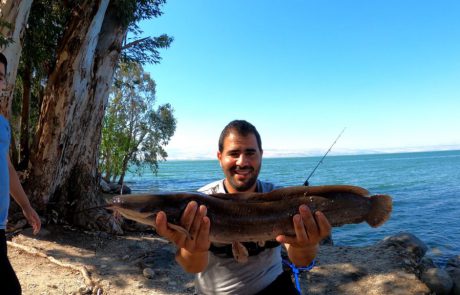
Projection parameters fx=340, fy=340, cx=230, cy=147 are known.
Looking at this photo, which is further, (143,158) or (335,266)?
(143,158)

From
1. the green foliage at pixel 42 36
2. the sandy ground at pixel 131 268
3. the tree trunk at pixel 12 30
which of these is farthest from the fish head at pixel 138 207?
the green foliage at pixel 42 36

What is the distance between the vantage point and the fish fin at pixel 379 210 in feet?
9.72

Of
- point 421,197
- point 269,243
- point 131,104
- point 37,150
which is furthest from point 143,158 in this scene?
point 269,243

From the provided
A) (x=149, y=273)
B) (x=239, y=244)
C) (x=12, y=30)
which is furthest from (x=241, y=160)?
(x=12, y=30)

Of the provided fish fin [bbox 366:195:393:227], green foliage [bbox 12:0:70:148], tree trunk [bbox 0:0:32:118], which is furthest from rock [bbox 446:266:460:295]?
green foliage [bbox 12:0:70:148]

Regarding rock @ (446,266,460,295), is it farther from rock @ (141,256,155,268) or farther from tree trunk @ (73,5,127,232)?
tree trunk @ (73,5,127,232)

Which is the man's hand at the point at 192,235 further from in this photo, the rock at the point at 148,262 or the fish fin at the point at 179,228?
the rock at the point at 148,262

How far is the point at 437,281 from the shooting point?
8.32 meters

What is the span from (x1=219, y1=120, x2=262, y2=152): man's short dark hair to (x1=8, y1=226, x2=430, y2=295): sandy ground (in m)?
4.31

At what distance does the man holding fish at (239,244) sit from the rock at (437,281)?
6579 mm

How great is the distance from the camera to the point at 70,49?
30.6 feet

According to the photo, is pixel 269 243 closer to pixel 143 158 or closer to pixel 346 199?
pixel 346 199

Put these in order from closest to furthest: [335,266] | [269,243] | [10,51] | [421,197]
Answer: [269,243]
[10,51]
[335,266]
[421,197]

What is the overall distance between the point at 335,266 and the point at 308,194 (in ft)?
21.0
